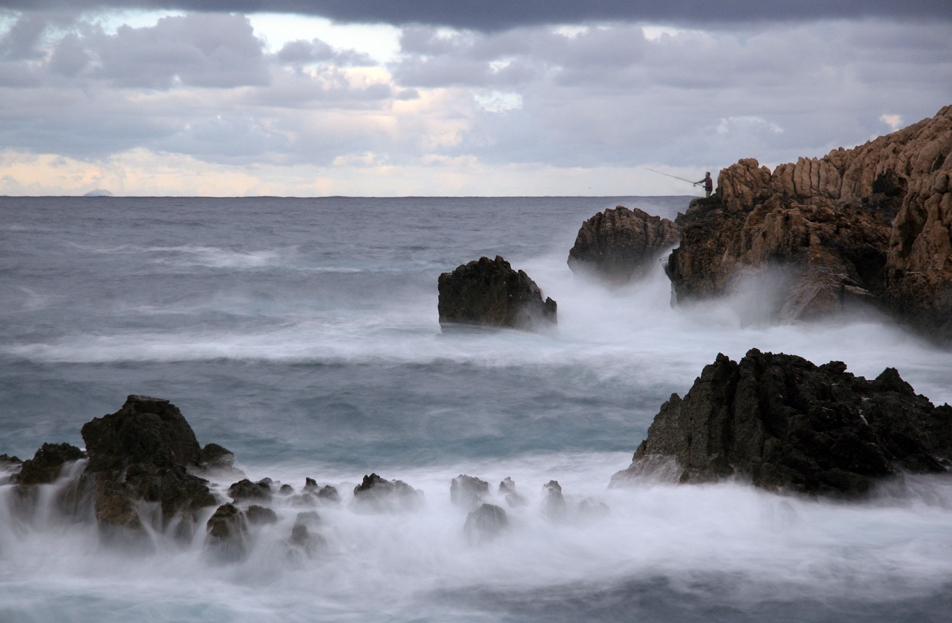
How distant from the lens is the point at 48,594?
540 cm

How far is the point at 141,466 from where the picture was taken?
20.2 feet

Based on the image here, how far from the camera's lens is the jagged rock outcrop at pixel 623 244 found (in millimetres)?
22000

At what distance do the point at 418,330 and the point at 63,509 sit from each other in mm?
12026

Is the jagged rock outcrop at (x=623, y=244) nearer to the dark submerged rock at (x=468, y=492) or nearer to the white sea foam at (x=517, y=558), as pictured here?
the dark submerged rock at (x=468, y=492)

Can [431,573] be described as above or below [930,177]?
below

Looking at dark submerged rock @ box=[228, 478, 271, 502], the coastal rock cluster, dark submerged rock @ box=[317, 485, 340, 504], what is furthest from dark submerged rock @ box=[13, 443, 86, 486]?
dark submerged rock @ box=[317, 485, 340, 504]

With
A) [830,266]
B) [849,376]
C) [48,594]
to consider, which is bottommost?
[48,594]

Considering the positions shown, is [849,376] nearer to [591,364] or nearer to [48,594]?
[591,364]

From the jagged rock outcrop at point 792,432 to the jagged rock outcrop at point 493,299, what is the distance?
8628mm

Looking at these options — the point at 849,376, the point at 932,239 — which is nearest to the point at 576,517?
the point at 849,376

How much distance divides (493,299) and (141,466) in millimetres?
10469

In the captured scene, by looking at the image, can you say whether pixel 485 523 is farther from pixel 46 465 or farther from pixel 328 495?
pixel 46 465

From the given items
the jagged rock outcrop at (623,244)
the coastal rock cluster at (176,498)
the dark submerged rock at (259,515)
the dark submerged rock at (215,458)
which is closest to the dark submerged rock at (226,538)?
the coastal rock cluster at (176,498)

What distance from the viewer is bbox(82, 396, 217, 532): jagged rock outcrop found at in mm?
5961
